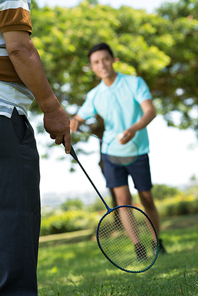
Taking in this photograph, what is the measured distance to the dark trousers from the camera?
4.97 ft

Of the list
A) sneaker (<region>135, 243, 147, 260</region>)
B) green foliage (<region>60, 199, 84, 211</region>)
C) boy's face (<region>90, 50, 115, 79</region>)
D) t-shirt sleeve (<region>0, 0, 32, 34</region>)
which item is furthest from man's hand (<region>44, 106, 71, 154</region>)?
green foliage (<region>60, 199, 84, 211</region>)

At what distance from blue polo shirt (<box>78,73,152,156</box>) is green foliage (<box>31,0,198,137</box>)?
14.5 feet

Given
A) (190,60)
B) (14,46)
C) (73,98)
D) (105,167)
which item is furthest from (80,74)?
(14,46)

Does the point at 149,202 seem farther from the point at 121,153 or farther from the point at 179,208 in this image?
the point at 179,208

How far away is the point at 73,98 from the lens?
10.5 meters

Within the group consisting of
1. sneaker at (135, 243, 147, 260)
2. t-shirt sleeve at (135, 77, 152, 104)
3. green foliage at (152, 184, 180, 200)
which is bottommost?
green foliage at (152, 184, 180, 200)

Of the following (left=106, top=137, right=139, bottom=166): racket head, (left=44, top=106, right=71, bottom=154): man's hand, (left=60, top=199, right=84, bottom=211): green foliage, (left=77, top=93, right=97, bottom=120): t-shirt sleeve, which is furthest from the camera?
(left=60, top=199, right=84, bottom=211): green foliage

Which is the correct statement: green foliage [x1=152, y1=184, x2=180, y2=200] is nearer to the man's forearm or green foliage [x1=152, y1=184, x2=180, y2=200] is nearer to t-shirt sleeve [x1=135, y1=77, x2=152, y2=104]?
t-shirt sleeve [x1=135, y1=77, x2=152, y2=104]

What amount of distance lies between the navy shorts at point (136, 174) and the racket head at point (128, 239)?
0.70m

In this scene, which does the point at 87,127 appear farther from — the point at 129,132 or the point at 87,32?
the point at 129,132

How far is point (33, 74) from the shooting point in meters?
1.62

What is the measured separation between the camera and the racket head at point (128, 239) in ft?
7.46

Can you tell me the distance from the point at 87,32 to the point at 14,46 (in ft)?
24.8

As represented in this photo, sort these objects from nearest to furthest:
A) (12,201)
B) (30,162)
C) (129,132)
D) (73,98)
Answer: (12,201)
(30,162)
(129,132)
(73,98)
